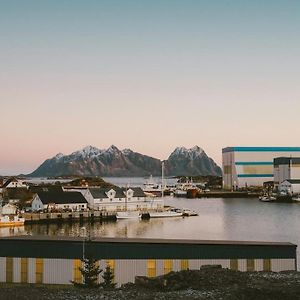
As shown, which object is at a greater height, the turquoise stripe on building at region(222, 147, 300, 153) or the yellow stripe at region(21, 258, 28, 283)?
the turquoise stripe on building at region(222, 147, 300, 153)

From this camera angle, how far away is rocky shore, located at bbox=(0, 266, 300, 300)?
39.1 feet

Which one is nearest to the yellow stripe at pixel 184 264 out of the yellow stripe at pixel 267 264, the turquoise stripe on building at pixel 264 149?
the yellow stripe at pixel 267 264

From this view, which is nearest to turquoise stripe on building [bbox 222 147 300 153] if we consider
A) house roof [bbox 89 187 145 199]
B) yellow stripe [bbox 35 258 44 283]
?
house roof [bbox 89 187 145 199]

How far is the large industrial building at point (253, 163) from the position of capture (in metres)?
98.5

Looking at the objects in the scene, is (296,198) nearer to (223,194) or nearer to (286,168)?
(286,168)

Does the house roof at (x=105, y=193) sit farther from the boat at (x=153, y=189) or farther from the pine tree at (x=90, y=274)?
the pine tree at (x=90, y=274)

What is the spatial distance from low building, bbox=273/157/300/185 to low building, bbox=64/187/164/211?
40475 mm

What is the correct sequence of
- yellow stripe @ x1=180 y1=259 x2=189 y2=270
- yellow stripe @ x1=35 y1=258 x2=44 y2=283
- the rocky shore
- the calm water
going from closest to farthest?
the rocky shore < yellow stripe @ x1=180 y1=259 x2=189 y2=270 < yellow stripe @ x1=35 y1=258 x2=44 y2=283 < the calm water

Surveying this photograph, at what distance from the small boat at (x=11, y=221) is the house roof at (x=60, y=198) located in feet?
19.1

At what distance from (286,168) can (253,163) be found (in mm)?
8719

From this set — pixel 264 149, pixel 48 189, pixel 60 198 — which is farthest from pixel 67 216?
pixel 264 149

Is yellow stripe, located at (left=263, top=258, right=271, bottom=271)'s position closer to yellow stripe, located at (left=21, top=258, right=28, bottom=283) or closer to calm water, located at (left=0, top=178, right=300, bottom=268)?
yellow stripe, located at (left=21, top=258, right=28, bottom=283)

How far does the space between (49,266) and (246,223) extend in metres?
30.1

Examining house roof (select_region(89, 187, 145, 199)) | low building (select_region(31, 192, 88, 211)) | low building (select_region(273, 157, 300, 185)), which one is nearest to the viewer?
low building (select_region(31, 192, 88, 211))
